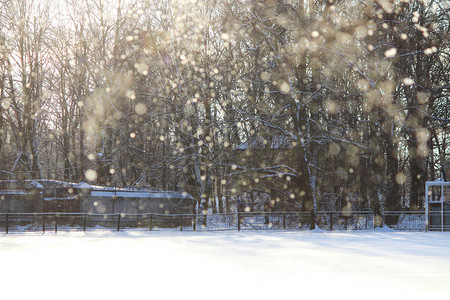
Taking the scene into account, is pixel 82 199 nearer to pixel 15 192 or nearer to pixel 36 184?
pixel 36 184

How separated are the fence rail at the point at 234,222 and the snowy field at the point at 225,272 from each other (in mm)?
10665

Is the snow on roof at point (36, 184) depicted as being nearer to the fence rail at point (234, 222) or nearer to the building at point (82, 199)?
the building at point (82, 199)

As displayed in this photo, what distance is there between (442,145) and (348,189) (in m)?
13.0

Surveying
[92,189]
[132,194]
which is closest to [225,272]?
[92,189]

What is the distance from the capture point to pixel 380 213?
98.5 ft

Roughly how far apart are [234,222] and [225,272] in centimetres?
1766

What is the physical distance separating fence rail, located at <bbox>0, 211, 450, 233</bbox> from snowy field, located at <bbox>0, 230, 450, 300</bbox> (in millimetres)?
10665

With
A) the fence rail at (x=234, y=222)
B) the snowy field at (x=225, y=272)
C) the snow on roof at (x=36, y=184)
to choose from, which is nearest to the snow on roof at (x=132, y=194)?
the snow on roof at (x=36, y=184)

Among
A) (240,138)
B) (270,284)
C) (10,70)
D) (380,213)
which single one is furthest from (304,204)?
(10,70)

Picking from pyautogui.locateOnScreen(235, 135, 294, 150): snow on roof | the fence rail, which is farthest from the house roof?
pyautogui.locateOnScreen(235, 135, 294, 150): snow on roof

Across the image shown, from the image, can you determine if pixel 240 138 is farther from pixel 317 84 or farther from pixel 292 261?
pixel 292 261

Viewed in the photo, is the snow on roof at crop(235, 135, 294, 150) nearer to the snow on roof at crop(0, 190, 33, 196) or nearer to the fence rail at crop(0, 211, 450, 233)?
the fence rail at crop(0, 211, 450, 233)

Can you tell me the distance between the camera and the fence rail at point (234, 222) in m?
28.3

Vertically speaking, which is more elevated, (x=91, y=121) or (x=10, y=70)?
(x=10, y=70)
